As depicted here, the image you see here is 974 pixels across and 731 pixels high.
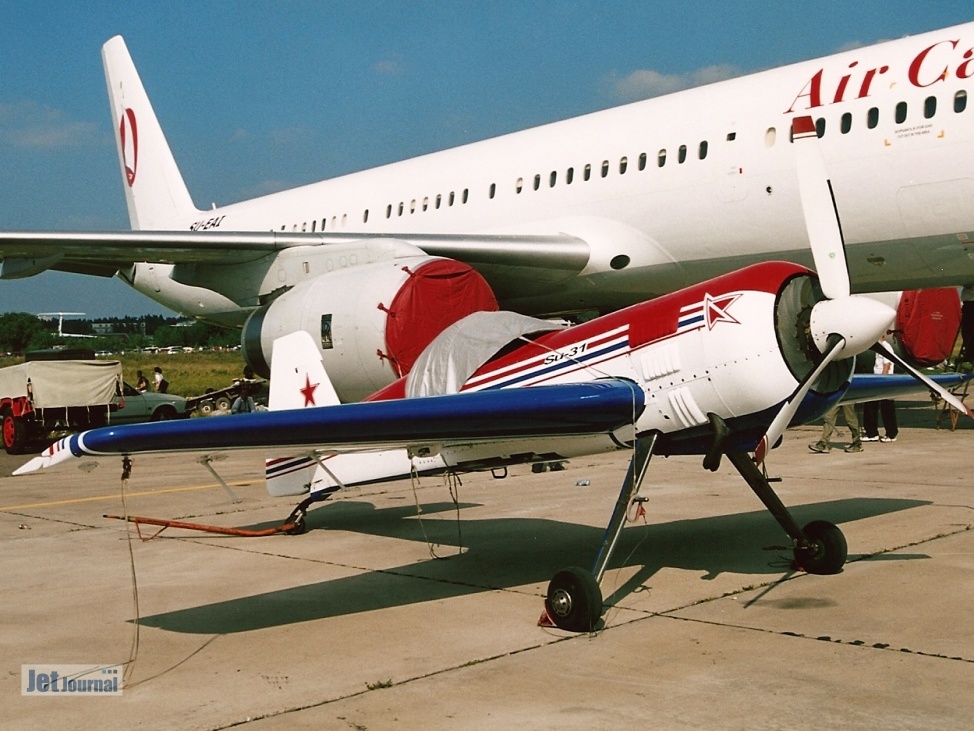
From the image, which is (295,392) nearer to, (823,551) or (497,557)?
(497,557)

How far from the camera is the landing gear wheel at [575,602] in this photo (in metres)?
5.76

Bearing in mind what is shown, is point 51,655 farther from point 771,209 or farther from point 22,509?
point 771,209

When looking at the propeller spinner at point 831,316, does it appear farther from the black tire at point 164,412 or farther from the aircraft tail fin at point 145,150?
the aircraft tail fin at point 145,150

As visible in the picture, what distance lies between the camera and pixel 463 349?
24.8 ft

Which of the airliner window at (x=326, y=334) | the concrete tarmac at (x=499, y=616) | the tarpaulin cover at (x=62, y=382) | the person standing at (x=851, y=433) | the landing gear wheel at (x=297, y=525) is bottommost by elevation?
the concrete tarmac at (x=499, y=616)

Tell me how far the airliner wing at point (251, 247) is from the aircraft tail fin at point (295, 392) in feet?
23.2

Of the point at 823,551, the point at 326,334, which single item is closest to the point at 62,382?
the point at 326,334

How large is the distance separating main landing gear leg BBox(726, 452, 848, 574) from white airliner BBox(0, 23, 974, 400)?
605 cm

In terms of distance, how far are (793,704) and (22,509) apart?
9860mm

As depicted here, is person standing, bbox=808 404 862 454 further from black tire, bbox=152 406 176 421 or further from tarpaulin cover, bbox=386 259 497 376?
black tire, bbox=152 406 176 421

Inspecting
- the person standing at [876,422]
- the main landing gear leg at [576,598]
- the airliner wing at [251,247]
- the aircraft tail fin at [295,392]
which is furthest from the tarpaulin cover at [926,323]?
the main landing gear leg at [576,598]

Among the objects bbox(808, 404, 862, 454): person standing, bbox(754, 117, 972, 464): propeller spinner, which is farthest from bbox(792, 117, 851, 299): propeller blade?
bbox(808, 404, 862, 454): person standing

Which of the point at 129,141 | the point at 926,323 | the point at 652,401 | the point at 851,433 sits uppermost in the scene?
the point at 129,141

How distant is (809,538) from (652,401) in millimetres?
1669
